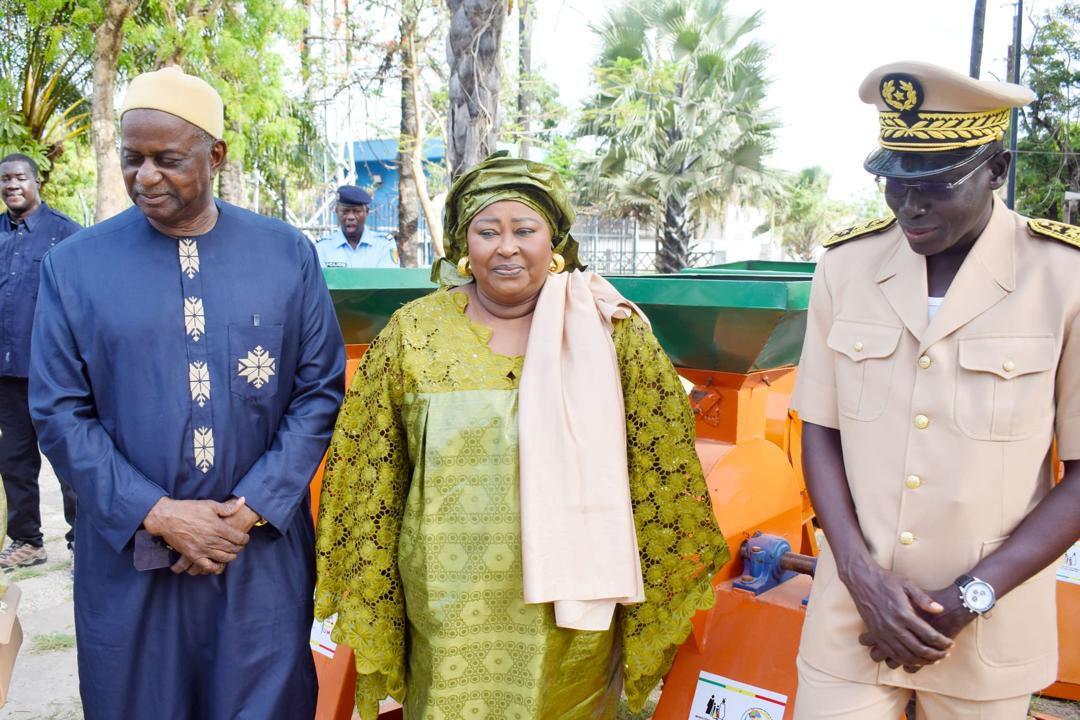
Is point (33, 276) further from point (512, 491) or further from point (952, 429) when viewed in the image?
point (952, 429)

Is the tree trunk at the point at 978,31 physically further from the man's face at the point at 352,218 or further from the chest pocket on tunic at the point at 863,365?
the chest pocket on tunic at the point at 863,365

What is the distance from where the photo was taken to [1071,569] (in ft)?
11.1

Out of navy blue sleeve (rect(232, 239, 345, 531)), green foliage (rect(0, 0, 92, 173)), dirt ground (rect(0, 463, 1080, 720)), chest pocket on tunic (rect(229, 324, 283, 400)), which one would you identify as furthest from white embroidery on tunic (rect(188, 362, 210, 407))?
green foliage (rect(0, 0, 92, 173))

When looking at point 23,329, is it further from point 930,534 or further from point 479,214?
point 930,534

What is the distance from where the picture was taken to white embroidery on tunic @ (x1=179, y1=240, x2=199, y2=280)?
2277mm

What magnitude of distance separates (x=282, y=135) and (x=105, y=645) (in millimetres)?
10820

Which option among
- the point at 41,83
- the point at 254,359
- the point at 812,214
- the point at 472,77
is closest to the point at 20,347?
the point at 472,77

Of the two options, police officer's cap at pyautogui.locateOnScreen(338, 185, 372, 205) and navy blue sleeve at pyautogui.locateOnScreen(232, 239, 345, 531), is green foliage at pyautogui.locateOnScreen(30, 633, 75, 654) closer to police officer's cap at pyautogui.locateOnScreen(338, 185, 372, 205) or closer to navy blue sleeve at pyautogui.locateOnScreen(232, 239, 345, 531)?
navy blue sleeve at pyautogui.locateOnScreen(232, 239, 345, 531)

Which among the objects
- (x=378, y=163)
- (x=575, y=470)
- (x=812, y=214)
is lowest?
(x=575, y=470)

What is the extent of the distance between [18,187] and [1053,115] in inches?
665

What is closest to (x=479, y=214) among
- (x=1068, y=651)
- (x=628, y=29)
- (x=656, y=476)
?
(x=656, y=476)

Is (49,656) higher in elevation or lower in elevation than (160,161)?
lower

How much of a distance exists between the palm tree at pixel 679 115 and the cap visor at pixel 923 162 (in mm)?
15472

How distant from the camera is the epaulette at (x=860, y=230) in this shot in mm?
1958
